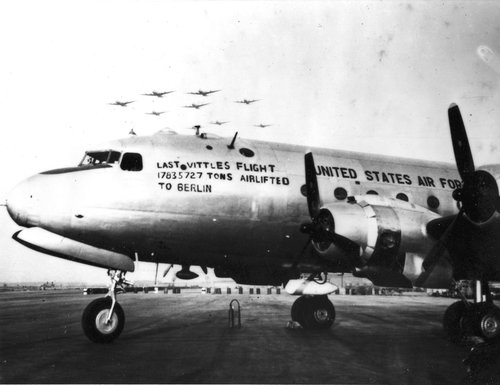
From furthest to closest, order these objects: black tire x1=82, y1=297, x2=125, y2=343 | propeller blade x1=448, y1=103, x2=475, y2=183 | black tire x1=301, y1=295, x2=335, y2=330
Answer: black tire x1=301, y1=295, x2=335, y2=330
black tire x1=82, y1=297, x2=125, y2=343
propeller blade x1=448, y1=103, x2=475, y2=183

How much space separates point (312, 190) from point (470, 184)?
3249 mm

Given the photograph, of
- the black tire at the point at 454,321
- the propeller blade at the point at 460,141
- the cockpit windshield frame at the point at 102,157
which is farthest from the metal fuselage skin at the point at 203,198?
the black tire at the point at 454,321

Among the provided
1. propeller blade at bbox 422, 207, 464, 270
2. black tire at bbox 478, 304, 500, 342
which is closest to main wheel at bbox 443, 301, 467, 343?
black tire at bbox 478, 304, 500, 342

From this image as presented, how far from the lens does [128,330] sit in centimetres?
1388

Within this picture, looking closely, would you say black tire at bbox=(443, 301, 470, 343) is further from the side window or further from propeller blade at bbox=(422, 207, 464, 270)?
the side window

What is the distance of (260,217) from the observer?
11320 mm

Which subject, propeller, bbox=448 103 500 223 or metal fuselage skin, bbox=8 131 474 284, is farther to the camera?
metal fuselage skin, bbox=8 131 474 284

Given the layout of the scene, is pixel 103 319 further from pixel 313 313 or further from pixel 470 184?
pixel 470 184

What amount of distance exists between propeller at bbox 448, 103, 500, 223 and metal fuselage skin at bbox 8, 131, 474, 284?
126 cm

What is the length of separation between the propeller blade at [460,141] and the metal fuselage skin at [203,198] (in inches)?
57.5

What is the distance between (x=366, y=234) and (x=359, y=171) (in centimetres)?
338

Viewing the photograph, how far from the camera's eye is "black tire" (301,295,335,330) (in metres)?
14.1

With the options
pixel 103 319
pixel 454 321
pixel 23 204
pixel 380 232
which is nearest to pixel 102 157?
pixel 23 204

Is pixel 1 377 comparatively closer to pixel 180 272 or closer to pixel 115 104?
pixel 180 272
